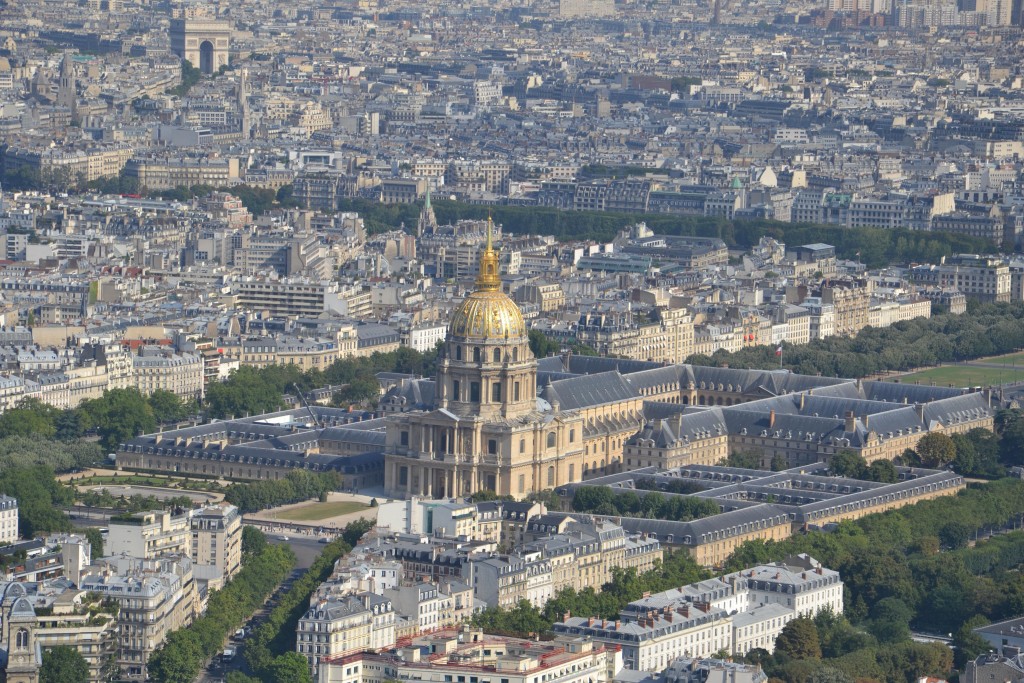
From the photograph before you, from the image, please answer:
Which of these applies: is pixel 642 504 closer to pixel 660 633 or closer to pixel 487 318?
pixel 487 318

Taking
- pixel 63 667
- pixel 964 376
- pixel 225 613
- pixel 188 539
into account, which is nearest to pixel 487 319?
pixel 188 539

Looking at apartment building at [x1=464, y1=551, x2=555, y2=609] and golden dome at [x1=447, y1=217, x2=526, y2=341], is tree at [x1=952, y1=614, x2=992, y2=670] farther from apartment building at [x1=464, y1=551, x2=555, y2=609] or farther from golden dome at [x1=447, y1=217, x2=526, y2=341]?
golden dome at [x1=447, y1=217, x2=526, y2=341]

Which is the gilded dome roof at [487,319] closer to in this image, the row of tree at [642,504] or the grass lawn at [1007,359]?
the row of tree at [642,504]

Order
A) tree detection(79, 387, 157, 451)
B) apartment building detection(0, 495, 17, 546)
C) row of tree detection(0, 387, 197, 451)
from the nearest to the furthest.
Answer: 1. apartment building detection(0, 495, 17, 546)
2. row of tree detection(0, 387, 197, 451)
3. tree detection(79, 387, 157, 451)

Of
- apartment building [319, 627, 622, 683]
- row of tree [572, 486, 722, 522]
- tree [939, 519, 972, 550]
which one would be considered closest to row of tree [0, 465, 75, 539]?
row of tree [572, 486, 722, 522]

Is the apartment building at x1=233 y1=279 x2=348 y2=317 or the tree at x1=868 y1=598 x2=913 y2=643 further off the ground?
the tree at x1=868 y1=598 x2=913 y2=643

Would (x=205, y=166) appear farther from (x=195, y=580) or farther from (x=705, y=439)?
(x=195, y=580)

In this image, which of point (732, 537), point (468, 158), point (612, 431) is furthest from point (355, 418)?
point (468, 158)
